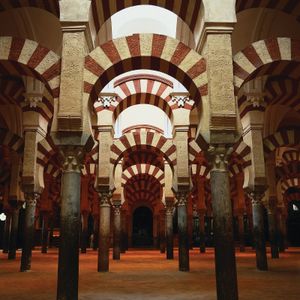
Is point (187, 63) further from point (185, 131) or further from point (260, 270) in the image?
point (260, 270)

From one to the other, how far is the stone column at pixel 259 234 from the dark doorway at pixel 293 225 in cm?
1592

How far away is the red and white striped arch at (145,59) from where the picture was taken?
5.36 metres

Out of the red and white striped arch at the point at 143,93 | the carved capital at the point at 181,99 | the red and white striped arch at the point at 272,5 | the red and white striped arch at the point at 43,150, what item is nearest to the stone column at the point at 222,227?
the red and white striped arch at the point at 272,5

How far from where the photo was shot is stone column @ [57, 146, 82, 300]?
183 inches

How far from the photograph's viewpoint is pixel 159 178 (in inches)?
614

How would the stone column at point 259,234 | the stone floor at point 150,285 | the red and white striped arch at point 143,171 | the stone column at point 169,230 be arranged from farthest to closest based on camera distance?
the red and white striped arch at point 143,171 → the stone column at point 169,230 → the stone column at point 259,234 → the stone floor at point 150,285

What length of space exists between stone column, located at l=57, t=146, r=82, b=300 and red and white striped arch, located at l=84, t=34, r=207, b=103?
0.98 meters

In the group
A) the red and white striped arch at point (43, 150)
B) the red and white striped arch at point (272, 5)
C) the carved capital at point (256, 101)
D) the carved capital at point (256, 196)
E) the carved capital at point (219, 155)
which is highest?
the red and white striped arch at point (272, 5)

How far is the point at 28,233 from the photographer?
8.48 meters

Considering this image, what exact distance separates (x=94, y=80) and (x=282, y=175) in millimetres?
12214

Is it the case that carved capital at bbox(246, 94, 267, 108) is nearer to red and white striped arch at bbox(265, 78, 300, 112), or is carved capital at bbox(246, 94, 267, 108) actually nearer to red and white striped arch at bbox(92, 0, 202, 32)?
red and white striped arch at bbox(265, 78, 300, 112)

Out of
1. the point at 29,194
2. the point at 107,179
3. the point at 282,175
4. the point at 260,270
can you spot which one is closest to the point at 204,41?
the point at 107,179

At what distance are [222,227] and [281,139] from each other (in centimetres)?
615

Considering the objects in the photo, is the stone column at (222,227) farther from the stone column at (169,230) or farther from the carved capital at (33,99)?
the stone column at (169,230)
